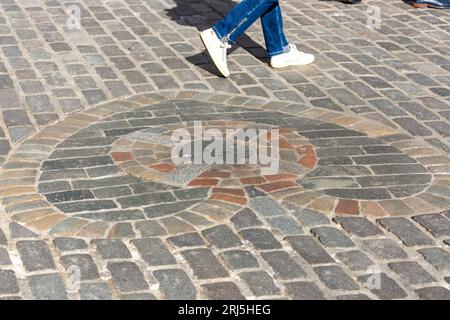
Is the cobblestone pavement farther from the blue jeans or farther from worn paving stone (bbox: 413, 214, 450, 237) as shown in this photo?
the blue jeans

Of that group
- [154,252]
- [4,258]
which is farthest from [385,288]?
[4,258]

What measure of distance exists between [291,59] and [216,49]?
0.78m

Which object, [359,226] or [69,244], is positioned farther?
[359,226]

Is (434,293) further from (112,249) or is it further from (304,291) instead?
(112,249)

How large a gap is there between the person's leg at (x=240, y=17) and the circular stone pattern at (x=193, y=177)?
3.37ft

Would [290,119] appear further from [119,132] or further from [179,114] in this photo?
[119,132]

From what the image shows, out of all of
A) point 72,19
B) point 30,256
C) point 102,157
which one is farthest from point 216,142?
point 72,19

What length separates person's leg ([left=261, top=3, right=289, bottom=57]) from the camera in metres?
7.59

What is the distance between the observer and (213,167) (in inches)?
229

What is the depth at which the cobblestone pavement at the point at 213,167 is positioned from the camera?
462cm

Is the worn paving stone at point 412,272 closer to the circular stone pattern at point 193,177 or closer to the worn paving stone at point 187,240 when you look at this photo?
the circular stone pattern at point 193,177

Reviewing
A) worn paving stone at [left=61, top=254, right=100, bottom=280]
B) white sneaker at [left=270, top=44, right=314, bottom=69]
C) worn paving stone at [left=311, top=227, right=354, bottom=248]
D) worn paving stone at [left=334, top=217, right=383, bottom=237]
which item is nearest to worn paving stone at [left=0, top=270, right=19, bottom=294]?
worn paving stone at [left=61, top=254, right=100, bottom=280]

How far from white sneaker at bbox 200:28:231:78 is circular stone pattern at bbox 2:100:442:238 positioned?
0.83 metres

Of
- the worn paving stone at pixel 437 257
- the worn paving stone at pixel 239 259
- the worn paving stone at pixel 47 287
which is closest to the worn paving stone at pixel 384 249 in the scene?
the worn paving stone at pixel 437 257
